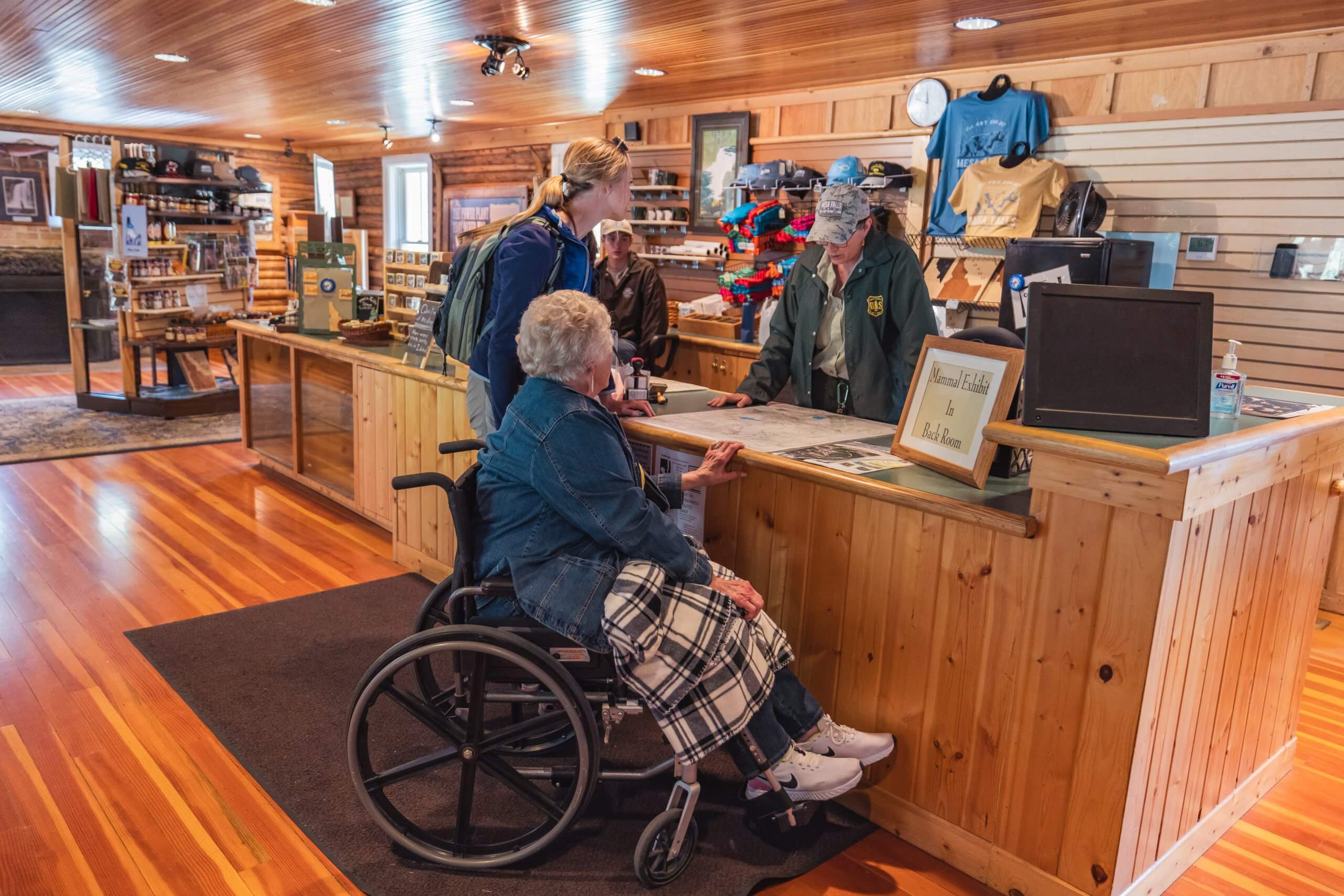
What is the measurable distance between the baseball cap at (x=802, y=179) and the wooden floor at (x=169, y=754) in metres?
3.32

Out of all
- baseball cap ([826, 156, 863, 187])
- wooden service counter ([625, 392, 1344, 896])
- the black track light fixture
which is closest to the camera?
wooden service counter ([625, 392, 1344, 896])

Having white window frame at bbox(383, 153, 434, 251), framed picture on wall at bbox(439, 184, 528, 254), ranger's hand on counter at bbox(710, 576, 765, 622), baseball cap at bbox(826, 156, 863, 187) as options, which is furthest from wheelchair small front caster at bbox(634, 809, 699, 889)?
white window frame at bbox(383, 153, 434, 251)

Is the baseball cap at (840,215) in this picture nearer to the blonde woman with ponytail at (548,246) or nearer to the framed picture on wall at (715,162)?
the blonde woman with ponytail at (548,246)

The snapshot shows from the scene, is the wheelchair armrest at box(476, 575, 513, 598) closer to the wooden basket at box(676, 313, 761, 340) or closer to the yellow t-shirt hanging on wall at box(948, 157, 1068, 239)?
the yellow t-shirt hanging on wall at box(948, 157, 1068, 239)

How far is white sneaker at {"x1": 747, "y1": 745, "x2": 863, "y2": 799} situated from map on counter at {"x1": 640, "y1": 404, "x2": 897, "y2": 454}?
2.53ft

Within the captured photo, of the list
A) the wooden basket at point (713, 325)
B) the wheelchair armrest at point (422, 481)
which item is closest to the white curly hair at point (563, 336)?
the wheelchair armrest at point (422, 481)

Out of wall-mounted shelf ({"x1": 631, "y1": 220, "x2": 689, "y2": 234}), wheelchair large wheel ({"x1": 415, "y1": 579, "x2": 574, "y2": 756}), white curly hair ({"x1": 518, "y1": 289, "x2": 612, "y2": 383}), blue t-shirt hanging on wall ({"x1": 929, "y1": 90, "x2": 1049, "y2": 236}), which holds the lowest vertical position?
wheelchair large wheel ({"x1": 415, "y1": 579, "x2": 574, "y2": 756})

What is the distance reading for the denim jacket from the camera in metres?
2.04

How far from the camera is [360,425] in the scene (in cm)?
463

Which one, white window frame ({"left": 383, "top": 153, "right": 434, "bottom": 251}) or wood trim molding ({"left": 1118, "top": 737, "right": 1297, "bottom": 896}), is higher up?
white window frame ({"left": 383, "top": 153, "right": 434, "bottom": 251})

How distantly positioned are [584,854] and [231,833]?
87 centimetres

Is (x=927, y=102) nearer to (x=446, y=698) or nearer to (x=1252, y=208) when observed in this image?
(x=1252, y=208)

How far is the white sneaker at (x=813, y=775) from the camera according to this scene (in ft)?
A: 7.30

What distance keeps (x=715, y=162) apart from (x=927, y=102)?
5.81 ft
